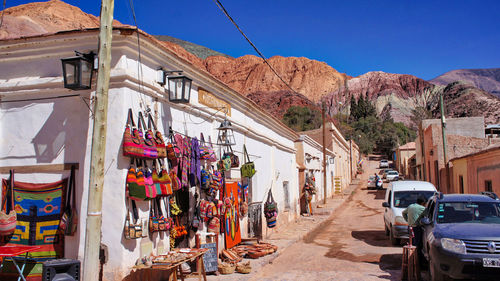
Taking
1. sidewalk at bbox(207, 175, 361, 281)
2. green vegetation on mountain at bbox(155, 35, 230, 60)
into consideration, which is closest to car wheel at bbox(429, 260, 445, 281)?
sidewalk at bbox(207, 175, 361, 281)

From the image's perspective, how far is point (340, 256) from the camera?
11258 mm

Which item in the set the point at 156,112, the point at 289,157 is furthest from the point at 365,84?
the point at 156,112

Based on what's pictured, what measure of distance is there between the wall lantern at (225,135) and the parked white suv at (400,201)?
5.61m

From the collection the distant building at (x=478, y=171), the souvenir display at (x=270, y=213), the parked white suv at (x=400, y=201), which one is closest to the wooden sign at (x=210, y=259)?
the souvenir display at (x=270, y=213)

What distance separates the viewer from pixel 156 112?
7.85 meters

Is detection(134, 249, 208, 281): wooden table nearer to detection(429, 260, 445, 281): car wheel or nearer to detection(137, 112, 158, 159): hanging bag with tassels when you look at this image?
detection(137, 112, 158, 159): hanging bag with tassels

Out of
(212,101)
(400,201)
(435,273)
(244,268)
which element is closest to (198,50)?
(400,201)

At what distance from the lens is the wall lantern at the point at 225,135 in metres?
10.3

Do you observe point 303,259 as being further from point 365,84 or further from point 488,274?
point 365,84

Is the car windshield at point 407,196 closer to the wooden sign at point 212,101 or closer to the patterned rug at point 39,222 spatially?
the wooden sign at point 212,101

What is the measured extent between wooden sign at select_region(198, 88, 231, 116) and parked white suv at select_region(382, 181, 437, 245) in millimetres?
6144

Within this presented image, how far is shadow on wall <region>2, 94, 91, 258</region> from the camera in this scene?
706cm

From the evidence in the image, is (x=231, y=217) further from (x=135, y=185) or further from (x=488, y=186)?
(x=488, y=186)

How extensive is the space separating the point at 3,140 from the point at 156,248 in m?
3.61
